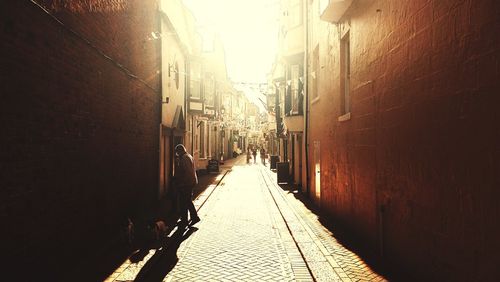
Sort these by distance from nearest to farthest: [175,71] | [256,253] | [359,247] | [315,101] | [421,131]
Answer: [421,131], [256,253], [359,247], [315,101], [175,71]

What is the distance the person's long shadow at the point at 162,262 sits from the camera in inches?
219

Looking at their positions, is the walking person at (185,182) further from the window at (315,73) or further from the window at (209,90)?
the window at (209,90)

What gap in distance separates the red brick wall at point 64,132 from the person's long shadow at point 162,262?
106 centimetres

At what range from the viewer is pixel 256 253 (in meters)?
6.88

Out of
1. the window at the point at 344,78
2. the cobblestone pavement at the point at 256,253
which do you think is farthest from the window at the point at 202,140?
the window at the point at 344,78

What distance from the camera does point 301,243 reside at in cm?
758

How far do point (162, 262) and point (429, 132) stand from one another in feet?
14.3

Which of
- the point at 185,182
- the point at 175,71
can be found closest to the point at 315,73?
the point at 175,71

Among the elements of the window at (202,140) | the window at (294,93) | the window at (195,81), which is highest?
the window at (195,81)

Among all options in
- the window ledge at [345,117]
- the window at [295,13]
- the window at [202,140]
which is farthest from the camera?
the window at [202,140]

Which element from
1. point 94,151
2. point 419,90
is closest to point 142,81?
point 94,151

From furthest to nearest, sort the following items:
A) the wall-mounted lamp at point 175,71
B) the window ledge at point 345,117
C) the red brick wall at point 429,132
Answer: the wall-mounted lamp at point 175,71 → the window ledge at point 345,117 → the red brick wall at point 429,132

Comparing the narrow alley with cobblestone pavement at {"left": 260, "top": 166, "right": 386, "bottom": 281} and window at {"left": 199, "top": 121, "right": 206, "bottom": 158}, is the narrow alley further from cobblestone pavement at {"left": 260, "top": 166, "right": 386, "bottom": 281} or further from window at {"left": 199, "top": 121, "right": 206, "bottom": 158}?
window at {"left": 199, "top": 121, "right": 206, "bottom": 158}

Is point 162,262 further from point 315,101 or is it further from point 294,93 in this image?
point 294,93
